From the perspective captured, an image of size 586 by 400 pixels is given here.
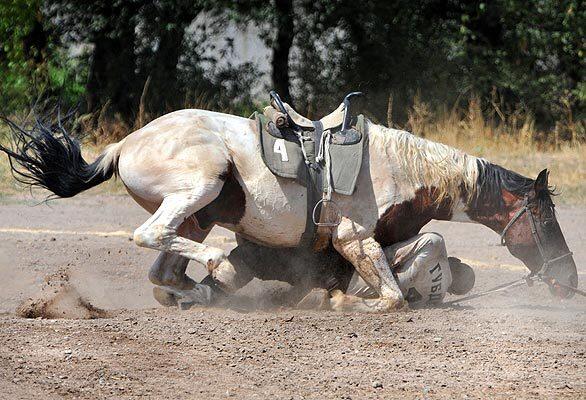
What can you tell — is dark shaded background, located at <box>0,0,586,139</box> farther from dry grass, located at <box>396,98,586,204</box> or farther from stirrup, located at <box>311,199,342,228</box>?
stirrup, located at <box>311,199,342,228</box>

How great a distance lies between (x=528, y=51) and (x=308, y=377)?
13984 mm

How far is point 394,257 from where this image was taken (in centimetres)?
711

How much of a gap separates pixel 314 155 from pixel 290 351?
1.69 m

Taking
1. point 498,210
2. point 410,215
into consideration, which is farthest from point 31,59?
point 498,210

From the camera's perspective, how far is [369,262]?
22.8 feet

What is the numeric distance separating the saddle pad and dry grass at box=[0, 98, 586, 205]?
536 centimetres

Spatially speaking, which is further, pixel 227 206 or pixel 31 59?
pixel 31 59

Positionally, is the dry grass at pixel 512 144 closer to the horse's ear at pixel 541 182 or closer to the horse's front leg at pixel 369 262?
the horse's ear at pixel 541 182

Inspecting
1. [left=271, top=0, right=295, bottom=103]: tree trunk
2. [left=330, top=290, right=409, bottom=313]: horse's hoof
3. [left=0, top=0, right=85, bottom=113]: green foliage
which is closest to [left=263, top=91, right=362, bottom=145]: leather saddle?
[left=330, top=290, right=409, bottom=313]: horse's hoof

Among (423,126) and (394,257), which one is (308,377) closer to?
(394,257)

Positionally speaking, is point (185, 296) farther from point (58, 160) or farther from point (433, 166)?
point (433, 166)

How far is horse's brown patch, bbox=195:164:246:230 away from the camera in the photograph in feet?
22.6

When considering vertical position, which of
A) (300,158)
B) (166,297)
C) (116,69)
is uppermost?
(116,69)

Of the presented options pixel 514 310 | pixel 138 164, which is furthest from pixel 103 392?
pixel 514 310
